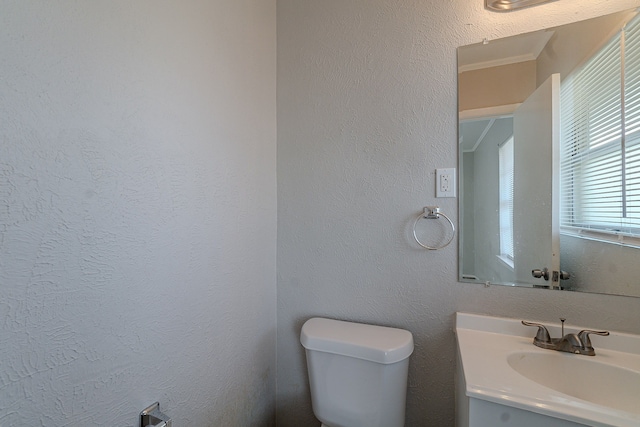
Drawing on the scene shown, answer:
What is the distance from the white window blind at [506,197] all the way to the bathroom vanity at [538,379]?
0.26m

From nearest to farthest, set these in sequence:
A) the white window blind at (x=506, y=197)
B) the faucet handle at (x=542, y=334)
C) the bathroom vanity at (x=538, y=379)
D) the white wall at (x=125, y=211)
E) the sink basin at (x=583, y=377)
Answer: the white wall at (x=125, y=211) → the bathroom vanity at (x=538, y=379) → the sink basin at (x=583, y=377) → the faucet handle at (x=542, y=334) → the white window blind at (x=506, y=197)

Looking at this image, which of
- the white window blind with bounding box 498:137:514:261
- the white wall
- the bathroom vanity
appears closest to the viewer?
→ the white wall

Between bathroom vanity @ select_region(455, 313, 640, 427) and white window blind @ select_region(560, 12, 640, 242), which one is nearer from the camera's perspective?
bathroom vanity @ select_region(455, 313, 640, 427)

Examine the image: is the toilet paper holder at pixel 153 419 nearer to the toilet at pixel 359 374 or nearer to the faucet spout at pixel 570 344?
the toilet at pixel 359 374

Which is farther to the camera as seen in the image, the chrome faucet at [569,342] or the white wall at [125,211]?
the chrome faucet at [569,342]

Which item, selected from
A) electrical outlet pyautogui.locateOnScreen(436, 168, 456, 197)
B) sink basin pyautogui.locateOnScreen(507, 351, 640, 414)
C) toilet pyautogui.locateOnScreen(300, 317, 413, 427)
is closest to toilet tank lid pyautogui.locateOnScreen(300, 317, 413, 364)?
toilet pyautogui.locateOnScreen(300, 317, 413, 427)

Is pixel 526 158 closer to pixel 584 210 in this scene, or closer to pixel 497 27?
pixel 584 210

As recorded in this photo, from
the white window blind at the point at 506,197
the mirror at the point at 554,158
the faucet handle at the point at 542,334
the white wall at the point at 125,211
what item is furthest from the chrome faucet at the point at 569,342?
the white wall at the point at 125,211

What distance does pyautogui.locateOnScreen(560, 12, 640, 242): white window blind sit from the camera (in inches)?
33.7

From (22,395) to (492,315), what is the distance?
129 centimetres

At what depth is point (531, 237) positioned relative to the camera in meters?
1.01

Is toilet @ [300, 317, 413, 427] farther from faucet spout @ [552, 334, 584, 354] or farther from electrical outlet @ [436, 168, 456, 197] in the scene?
electrical outlet @ [436, 168, 456, 197]

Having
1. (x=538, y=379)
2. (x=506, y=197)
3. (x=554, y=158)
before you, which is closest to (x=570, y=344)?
(x=538, y=379)

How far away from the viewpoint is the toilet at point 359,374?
988 mm
